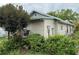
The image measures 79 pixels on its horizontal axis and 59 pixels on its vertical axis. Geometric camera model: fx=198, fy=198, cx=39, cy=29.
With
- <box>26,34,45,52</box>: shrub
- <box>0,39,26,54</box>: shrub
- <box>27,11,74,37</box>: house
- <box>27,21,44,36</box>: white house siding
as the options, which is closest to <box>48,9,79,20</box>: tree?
<box>27,11,74,37</box>: house

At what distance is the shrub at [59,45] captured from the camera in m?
2.33

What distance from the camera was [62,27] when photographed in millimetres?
2324

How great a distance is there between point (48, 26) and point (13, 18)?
0.42m

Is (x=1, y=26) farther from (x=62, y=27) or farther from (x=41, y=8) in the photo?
(x=62, y=27)

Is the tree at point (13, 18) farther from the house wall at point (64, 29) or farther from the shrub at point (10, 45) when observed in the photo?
the house wall at point (64, 29)

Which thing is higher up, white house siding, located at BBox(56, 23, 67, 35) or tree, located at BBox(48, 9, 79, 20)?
tree, located at BBox(48, 9, 79, 20)

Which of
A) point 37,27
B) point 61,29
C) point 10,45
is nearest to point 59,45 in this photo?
point 61,29

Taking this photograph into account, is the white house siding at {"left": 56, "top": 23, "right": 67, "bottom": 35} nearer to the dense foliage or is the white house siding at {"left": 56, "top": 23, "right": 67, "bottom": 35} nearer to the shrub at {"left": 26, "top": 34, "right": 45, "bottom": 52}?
the dense foliage

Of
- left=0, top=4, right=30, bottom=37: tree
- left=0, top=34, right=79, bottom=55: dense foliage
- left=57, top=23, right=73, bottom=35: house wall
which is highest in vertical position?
left=0, top=4, right=30, bottom=37: tree

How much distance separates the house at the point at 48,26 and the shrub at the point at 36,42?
54 millimetres

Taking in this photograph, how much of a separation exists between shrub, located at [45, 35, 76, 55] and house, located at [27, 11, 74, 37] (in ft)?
0.20

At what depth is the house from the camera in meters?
2.32

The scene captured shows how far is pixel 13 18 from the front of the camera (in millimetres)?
2326

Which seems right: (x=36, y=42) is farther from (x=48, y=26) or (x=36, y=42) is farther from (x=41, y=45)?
(x=48, y=26)
